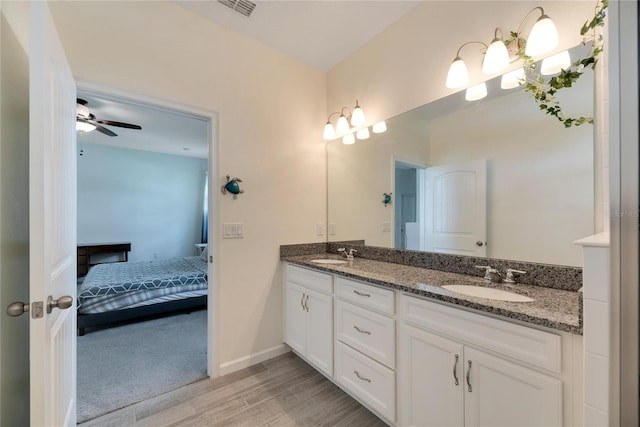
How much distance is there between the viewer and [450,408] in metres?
1.17

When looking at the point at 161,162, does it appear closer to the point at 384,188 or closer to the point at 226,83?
the point at 226,83

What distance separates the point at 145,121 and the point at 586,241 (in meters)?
4.67

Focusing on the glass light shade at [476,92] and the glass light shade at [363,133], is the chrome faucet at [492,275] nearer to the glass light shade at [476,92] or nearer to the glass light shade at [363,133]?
the glass light shade at [476,92]

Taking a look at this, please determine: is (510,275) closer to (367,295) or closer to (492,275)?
(492,275)

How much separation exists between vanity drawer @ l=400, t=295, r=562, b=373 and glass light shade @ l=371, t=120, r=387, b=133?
→ 56.5 inches

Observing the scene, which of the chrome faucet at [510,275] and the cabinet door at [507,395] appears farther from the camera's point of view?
the chrome faucet at [510,275]

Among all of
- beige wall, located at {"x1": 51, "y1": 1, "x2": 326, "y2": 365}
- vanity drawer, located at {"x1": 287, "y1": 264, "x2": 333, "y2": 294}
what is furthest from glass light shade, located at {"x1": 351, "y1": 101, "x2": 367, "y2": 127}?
vanity drawer, located at {"x1": 287, "y1": 264, "x2": 333, "y2": 294}

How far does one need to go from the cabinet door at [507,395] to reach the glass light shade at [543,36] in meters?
1.44

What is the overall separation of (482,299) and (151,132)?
5.00 meters

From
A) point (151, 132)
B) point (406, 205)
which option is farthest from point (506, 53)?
point (151, 132)

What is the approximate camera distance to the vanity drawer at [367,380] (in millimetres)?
1421

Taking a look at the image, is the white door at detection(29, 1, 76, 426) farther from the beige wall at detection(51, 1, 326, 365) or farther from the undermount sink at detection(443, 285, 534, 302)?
the undermount sink at detection(443, 285, 534, 302)

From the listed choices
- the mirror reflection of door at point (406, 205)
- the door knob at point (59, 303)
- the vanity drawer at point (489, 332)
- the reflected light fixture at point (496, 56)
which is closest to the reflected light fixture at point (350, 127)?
the mirror reflection of door at point (406, 205)

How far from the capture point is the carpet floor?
1.78 metres
